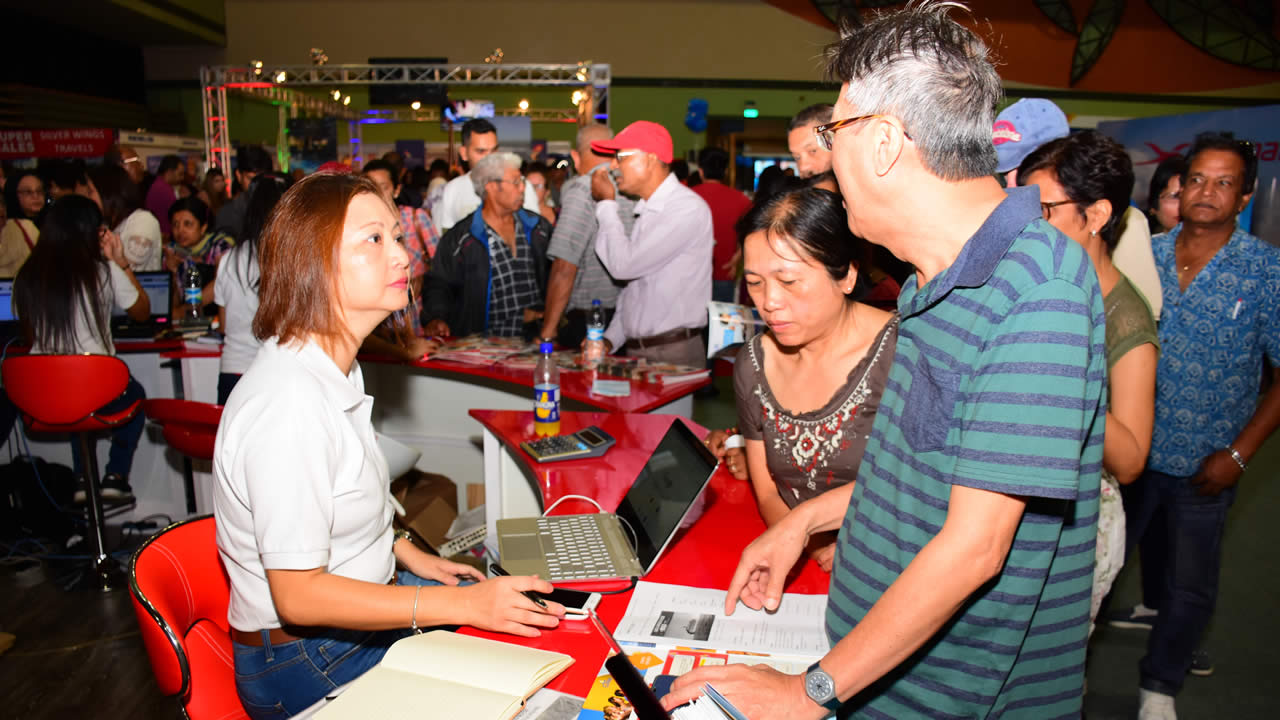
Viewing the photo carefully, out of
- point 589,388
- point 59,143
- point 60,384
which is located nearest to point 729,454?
point 589,388

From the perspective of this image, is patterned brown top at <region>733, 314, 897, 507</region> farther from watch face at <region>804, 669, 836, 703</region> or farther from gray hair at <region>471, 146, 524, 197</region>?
gray hair at <region>471, 146, 524, 197</region>

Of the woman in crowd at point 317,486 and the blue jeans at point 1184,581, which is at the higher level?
the woman in crowd at point 317,486

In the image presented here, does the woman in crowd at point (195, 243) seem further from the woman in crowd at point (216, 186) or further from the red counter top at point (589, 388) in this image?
the woman in crowd at point (216, 186)

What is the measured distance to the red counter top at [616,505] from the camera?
128 cm

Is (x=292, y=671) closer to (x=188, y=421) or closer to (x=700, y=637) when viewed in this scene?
(x=700, y=637)

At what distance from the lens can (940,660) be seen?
40.8 inches

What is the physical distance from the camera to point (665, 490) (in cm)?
167

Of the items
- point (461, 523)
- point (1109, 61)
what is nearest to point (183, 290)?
point (461, 523)

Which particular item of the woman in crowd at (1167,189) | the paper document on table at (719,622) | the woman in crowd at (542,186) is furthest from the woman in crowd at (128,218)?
the woman in crowd at (1167,189)

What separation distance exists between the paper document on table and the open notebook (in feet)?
0.58

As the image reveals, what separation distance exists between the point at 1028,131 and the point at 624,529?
1.55m

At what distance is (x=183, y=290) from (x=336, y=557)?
4.65 meters

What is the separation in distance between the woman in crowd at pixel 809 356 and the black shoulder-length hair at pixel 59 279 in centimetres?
322

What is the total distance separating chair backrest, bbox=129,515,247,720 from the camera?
49.8 inches
